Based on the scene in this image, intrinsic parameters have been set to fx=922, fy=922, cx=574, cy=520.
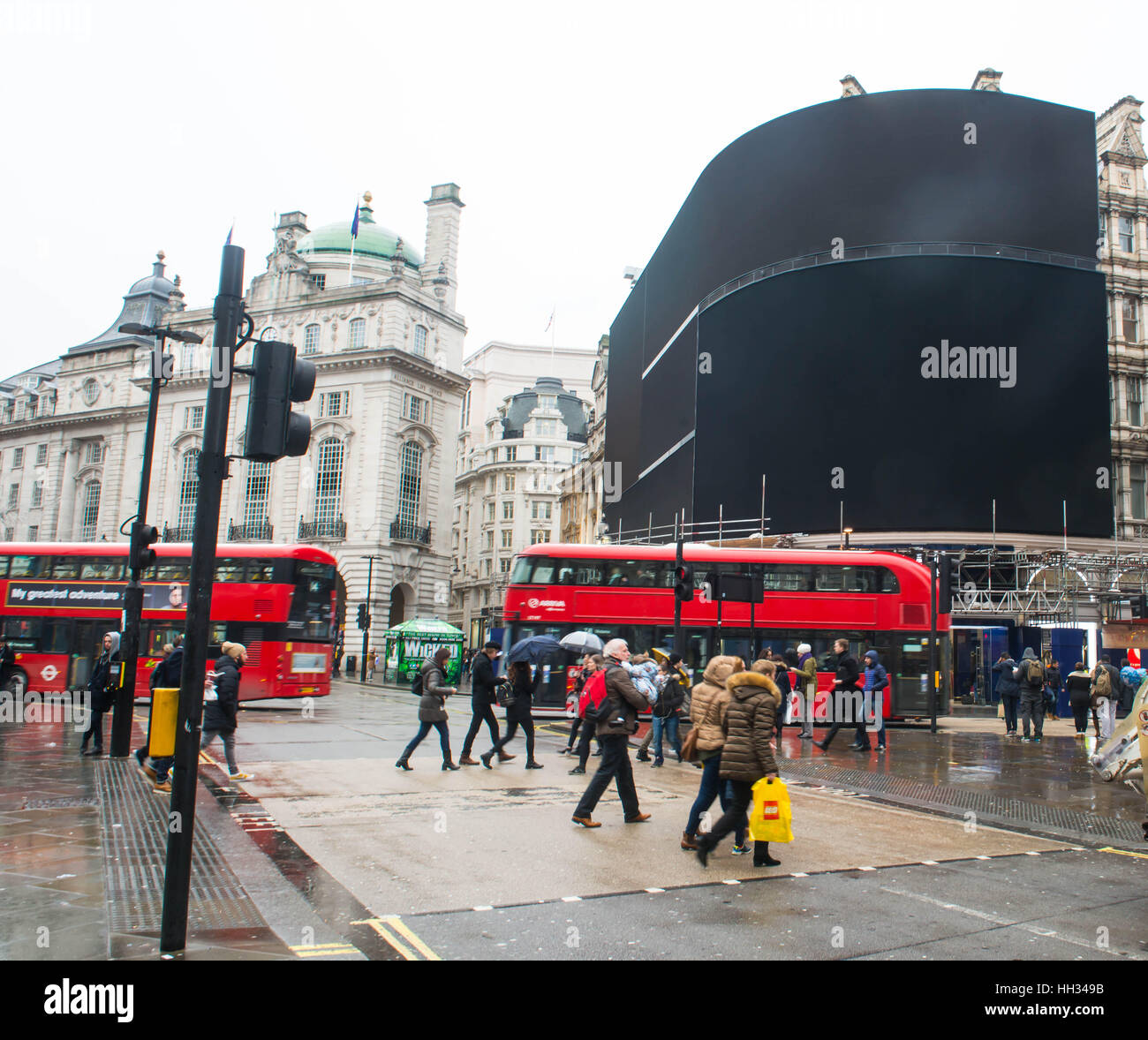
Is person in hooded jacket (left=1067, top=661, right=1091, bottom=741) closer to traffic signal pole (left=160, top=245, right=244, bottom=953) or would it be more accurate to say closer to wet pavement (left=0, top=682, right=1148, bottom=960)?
wet pavement (left=0, top=682, right=1148, bottom=960)

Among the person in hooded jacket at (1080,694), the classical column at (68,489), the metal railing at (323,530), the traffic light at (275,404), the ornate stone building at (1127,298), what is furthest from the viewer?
the classical column at (68,489)

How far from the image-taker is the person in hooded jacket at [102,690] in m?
12.7

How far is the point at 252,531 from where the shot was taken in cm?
5272

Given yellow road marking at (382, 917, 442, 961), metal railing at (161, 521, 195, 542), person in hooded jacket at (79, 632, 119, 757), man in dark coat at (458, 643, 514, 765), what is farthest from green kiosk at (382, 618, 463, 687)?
yellow road marking at (382, 917, 442, 961)

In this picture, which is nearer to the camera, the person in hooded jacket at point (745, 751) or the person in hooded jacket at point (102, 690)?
the person in hooded jacket at point (745, 751)

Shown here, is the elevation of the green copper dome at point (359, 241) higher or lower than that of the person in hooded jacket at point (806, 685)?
higher

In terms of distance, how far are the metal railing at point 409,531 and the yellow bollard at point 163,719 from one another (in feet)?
150

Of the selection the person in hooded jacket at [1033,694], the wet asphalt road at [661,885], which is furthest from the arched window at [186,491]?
the person in hooded jacket at [1033,694]

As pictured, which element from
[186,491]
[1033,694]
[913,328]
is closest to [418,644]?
[913,328]

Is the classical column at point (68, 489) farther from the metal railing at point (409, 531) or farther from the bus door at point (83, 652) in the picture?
the bus door at point (83, 652)

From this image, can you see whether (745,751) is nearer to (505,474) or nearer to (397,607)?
(397,607)

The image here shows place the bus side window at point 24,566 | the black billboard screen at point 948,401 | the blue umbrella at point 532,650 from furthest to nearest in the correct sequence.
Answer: the black billboard screen at point 948,401 → the bus side window at point 24,566 → the blue umbrella at point 532,650

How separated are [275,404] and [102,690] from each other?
9944 millimetres

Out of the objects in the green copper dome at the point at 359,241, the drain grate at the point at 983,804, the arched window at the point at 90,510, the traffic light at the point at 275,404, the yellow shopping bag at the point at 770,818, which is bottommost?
the drain grate at the point at 983,804
